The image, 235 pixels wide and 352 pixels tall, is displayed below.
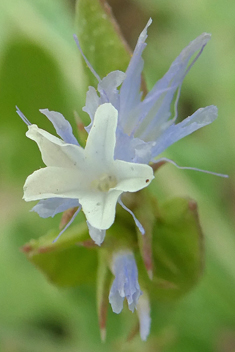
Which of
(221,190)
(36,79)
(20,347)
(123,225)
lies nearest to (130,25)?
(221,190)

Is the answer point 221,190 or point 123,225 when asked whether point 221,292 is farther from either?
point 123,225

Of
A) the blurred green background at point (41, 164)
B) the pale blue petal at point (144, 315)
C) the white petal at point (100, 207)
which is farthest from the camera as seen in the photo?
the blurred green background at point (41, 164)

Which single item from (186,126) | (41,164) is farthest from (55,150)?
(41,164)

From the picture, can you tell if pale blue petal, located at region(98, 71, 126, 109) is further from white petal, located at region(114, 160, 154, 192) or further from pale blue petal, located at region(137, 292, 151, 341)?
pale blue petal, located at region(137, 292, 151, 341)

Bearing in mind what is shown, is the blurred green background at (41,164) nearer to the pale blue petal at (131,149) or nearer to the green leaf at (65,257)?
the green leaf at (65,257)

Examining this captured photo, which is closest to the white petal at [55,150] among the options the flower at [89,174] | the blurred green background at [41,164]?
the flower at [89,174]

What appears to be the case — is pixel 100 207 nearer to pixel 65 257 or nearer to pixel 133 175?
pixel 133 175
